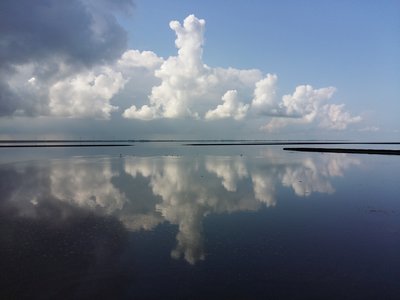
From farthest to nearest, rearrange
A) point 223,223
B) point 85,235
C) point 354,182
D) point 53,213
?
1. point 354,182
2. point 53,213
3. point 223,223
4. point 85,235

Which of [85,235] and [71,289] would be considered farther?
[85,235]

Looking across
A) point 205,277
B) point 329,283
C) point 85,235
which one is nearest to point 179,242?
point 205,277

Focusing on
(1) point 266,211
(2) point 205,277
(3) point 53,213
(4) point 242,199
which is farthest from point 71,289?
(4) point 242,199

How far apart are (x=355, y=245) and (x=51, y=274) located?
12035mm

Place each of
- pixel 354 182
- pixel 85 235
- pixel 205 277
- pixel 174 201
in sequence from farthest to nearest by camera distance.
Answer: pixel 354 182
pixel 174 201
pixel 85 235
pixel 205 277

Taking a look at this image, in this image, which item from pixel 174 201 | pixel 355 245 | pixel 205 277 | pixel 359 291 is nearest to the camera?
pixel 359 291

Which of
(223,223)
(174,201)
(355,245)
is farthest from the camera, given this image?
(174,201)

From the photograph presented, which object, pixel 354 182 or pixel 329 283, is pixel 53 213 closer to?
pixel 329 283

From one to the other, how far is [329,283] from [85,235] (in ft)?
35.2

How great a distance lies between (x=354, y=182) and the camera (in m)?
33.8

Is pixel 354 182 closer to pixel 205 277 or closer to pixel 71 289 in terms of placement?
pixel 205 277

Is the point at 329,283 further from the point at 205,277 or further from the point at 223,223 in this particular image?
the point at 223,223

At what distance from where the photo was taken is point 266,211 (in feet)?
66.1

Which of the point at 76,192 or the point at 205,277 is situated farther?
the point at 76,192
